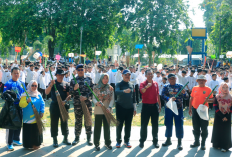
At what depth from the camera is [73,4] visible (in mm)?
22922

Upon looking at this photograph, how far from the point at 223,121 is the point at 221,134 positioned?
319mm

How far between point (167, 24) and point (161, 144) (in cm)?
1757

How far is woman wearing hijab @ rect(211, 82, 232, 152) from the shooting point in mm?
6145

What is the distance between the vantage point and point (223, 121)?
244 inches

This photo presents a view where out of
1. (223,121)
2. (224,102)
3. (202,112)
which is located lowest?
(223,121)

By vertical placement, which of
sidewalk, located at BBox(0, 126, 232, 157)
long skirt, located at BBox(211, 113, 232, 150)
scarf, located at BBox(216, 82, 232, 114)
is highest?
scarf, located at BBox(216, 82, 232, 114)

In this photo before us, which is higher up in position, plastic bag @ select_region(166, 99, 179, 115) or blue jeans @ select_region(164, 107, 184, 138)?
plastic bag @ select_region(166, 99, 179, 115)

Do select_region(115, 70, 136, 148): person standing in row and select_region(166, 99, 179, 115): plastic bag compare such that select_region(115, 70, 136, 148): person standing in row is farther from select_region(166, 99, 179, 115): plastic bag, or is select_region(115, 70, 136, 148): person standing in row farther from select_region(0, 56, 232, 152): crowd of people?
select_region(166, 99, 179, 115): plastic bag

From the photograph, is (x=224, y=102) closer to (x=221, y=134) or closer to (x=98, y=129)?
(x=221, y=134)

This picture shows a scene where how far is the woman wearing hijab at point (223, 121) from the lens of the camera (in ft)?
20.2

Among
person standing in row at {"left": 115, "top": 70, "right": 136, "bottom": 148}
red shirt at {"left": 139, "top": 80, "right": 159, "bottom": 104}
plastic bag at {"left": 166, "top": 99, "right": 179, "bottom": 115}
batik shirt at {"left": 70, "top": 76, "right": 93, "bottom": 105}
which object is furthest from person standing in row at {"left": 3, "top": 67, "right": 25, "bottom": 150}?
plastic bag at {"left": 166, "top": 99, "right": 179, "bottom": 115}

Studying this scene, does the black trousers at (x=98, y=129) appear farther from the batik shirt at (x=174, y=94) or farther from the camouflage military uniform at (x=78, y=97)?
the batik shirt at (x=174, y=94)

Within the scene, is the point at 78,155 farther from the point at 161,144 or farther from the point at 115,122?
the point at 161,144

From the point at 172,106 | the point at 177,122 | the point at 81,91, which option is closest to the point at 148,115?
the point at 172,106
